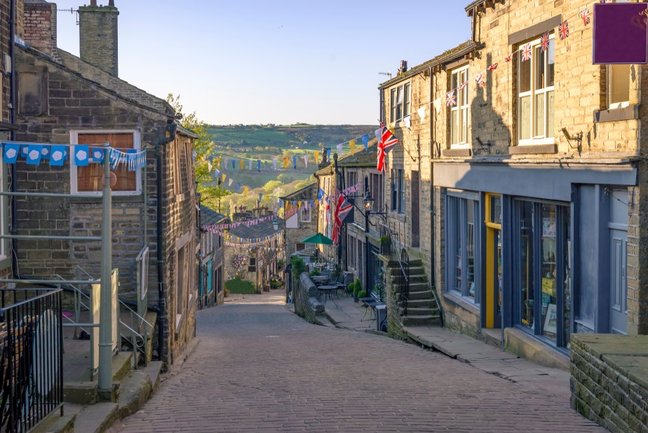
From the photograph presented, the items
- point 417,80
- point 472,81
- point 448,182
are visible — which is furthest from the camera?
point 417,80

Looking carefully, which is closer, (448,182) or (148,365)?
(148,365)

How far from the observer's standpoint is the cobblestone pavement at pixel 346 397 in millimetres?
9289

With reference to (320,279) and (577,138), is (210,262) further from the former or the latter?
(577,138)

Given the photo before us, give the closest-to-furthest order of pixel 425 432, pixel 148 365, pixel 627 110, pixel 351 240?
pixel 425 432, pixel 627 110, pixel 148 365, pixel 351 240

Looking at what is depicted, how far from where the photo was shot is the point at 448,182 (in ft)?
66.2

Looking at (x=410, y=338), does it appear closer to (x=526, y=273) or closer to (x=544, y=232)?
(x=526, y=273)

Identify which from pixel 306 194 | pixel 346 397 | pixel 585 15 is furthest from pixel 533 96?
pixel 306 194

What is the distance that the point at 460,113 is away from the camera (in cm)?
2003

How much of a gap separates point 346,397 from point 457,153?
387 inches

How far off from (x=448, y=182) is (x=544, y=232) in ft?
16.6

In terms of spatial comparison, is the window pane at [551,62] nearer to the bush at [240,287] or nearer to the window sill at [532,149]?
the window sill at [532,149]

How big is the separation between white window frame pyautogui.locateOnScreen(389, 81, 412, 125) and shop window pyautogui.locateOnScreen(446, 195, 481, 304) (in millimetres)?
5034

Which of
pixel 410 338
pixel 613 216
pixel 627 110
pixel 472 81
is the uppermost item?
pixel 472 81

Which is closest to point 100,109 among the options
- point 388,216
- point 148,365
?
point 148,365
